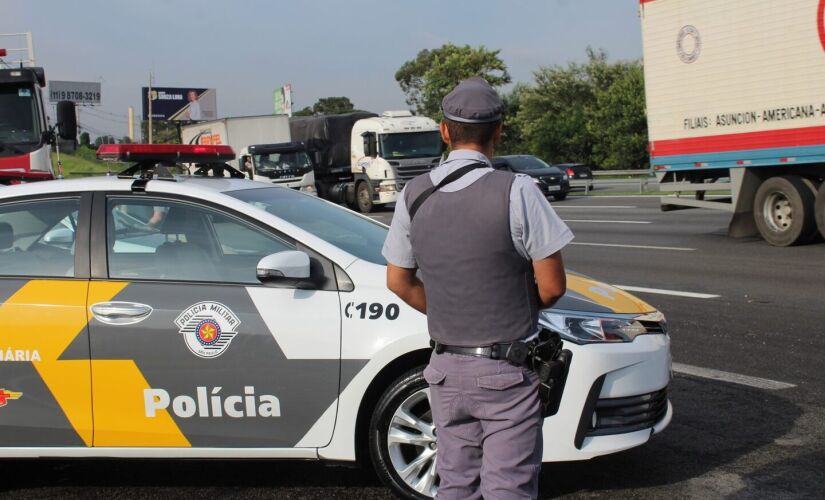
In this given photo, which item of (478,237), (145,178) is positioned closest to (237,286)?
(145,178)

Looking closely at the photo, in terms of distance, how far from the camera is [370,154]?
90.4 feet

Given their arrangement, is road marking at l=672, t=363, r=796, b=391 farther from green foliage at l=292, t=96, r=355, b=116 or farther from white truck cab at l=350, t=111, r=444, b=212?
green foliage at l=292, t=96, r=355, b=116

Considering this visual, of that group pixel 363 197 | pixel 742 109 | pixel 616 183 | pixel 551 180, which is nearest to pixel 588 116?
pixel 616 183

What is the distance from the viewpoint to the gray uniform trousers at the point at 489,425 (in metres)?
2.91

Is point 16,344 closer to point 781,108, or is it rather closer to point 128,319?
point 128,319

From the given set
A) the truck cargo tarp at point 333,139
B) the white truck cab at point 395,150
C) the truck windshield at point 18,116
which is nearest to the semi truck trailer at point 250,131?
the truck cargo tarp at point 333,139

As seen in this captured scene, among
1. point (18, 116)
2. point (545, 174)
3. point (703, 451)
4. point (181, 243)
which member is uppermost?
point (18, 116)

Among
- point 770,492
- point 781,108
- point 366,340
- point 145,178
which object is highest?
point 781,108

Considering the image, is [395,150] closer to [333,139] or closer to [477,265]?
[333,139]

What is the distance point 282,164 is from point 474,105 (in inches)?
984

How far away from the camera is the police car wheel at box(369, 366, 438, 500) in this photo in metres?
4.27

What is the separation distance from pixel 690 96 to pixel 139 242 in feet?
41.3

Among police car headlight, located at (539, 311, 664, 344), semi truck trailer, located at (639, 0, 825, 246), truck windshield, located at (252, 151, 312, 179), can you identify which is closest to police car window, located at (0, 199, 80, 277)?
police car headlight, located at (539, 311, 664, 344)

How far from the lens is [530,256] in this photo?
2891 mm
